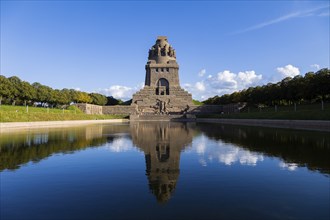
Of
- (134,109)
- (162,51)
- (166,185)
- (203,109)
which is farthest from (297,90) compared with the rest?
(162,51)

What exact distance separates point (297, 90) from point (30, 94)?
53.4m

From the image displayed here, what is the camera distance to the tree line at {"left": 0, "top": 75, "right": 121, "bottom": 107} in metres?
55.7

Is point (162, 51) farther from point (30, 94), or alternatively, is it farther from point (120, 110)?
point (30, 94)

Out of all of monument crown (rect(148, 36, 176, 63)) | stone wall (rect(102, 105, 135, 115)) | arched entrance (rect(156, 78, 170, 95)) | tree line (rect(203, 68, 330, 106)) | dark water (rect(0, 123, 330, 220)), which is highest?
monument crown (rect(148, 36, 176, 63))

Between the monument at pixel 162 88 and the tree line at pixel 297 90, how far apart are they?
19825mm

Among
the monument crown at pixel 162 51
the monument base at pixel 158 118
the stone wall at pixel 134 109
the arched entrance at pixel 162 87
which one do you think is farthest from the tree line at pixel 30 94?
the monument crown at pixel 162 51

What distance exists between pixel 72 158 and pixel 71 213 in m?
8.08

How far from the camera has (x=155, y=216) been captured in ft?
21.4

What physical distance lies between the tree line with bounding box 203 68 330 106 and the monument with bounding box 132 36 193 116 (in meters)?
19.8

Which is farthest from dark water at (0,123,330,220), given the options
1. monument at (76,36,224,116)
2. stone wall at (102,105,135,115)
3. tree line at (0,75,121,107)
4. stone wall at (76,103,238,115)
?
stone wall at (102,105,135,115)

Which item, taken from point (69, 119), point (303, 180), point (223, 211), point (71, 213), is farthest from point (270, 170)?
point (69, 119)

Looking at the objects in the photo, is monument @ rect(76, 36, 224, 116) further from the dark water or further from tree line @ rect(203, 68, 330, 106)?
the dark water

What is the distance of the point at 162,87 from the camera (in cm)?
9656

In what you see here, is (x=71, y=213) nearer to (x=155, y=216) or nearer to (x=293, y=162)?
(x=155, y=216)
